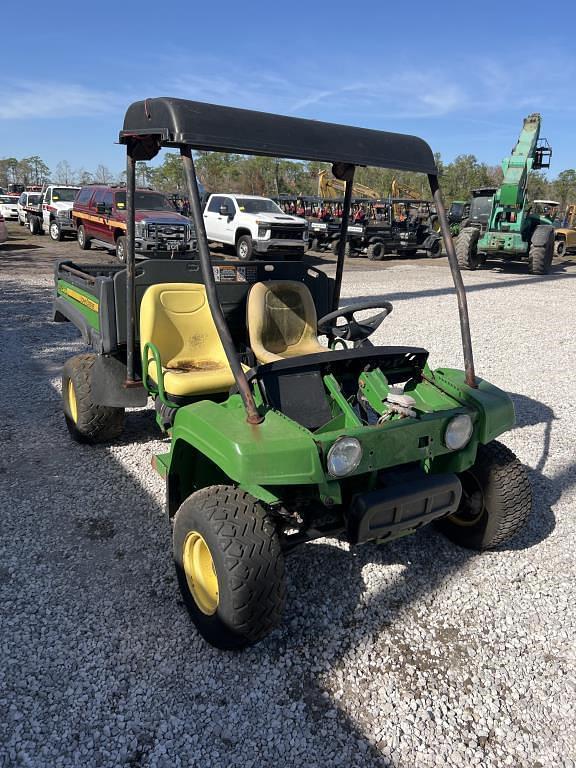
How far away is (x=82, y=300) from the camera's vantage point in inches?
167

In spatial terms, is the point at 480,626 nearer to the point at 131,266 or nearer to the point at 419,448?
the point at 419,448

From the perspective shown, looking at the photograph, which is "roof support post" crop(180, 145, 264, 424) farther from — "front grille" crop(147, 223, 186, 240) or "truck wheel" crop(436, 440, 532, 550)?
"front grille" crop(147, 223, 186, 240)

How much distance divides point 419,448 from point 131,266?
195 centimetres

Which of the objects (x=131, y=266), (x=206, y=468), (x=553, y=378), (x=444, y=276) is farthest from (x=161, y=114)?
(x=444, y=276)

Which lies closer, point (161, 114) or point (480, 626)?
point (161, 114)

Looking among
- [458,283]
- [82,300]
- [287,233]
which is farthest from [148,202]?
[458,283]

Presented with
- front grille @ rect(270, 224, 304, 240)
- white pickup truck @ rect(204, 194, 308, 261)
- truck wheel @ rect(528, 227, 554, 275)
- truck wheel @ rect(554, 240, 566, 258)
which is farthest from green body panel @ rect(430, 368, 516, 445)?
truck wheel @ rect(554, 240, 566, 258)

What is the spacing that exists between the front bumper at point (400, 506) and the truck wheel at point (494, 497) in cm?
50

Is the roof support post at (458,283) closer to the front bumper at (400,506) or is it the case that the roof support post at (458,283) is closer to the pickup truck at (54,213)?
the front bumper at (400,506)

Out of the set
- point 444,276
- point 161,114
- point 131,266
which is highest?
point 161,114

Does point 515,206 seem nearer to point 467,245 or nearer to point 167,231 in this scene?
point 467,245

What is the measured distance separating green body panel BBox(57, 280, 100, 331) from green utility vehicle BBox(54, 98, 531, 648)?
96 millimetres

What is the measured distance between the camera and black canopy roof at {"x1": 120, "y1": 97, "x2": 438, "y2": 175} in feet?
7.67

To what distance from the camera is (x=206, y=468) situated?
113 inches
